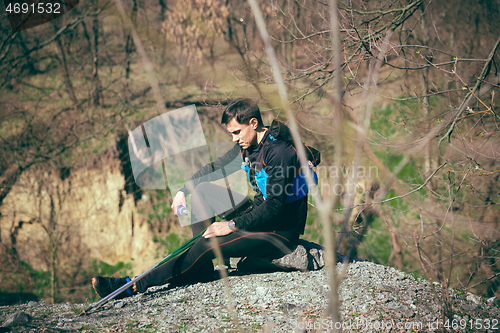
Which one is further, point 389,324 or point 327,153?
point 327,153

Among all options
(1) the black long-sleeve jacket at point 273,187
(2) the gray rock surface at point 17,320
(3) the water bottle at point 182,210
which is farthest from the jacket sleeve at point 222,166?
(2) the gray rock surface at point 17,320

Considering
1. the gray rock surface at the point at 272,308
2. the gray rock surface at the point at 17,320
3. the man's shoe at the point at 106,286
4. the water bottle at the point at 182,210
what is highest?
the water bottle at the point at 182,210

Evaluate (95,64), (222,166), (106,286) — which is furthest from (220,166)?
(95,64)

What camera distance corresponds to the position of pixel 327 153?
21.9ft

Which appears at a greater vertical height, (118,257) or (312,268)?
(312,268)

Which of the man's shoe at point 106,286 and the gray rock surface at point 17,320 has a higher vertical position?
the gray rock surface at point 17,320

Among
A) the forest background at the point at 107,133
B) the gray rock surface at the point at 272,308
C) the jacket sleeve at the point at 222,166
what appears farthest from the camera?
the forest background at the point at 107,133

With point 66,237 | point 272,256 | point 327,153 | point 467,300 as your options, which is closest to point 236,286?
point 272,256

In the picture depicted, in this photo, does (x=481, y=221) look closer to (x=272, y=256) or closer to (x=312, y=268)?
(x=312, y=268)

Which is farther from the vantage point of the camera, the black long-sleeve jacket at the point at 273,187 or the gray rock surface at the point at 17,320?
the black long-sleeve jacket at the point at 273,187

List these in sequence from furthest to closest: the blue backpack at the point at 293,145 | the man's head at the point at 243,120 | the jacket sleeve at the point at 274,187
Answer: the man's head at the point at 243,120, the blue backpack at the point at 293,145, the jacket sleeve at the point at 274,187

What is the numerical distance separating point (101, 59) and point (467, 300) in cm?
748

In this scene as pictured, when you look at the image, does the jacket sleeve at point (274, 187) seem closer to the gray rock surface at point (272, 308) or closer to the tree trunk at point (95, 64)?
the gray rock surface at point (272, 308)

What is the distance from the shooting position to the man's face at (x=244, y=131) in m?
2.71
